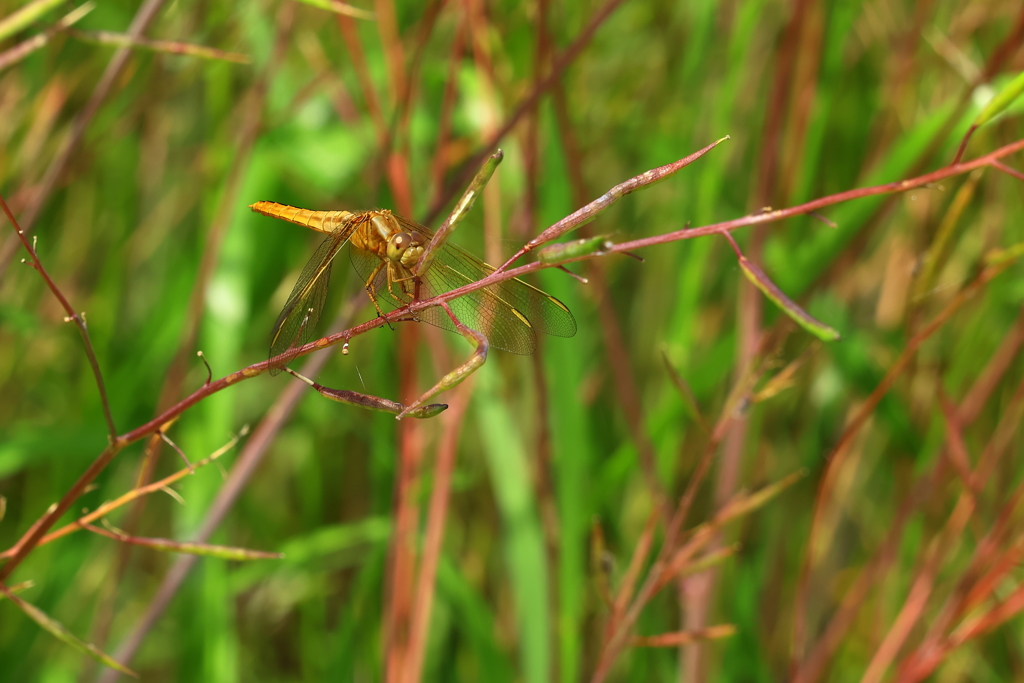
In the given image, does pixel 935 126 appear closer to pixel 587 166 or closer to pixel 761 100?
pixel 761 100

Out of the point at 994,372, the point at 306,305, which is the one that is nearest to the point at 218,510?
the point at 306,305

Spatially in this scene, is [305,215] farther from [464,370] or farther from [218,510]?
[464,370]

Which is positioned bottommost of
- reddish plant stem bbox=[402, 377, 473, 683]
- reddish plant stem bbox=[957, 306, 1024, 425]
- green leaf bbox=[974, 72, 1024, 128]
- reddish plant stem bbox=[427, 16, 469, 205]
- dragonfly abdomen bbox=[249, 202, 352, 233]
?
reddish plant stem bbox=[402, 377, 473, 683]

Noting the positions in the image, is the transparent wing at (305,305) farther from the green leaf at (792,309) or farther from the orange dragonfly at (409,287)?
the green leaf at (792,309)

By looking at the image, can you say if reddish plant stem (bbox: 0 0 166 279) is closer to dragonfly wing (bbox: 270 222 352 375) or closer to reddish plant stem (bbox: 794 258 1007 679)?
dragonfly wing (bbox: 270 222 352 375)

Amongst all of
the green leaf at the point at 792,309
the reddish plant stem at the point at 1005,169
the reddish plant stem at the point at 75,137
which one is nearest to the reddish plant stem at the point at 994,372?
the reddish plant stem at the point at 1005,169

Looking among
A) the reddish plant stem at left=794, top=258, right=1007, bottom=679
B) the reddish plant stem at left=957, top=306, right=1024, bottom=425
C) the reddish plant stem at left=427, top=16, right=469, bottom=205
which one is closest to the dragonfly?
the reddish plant stem at left=427, top=16, right=469, bottom=205

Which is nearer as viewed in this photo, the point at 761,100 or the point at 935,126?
the point at 935,126

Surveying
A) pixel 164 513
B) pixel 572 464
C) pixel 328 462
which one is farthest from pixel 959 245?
pixel 164 513
